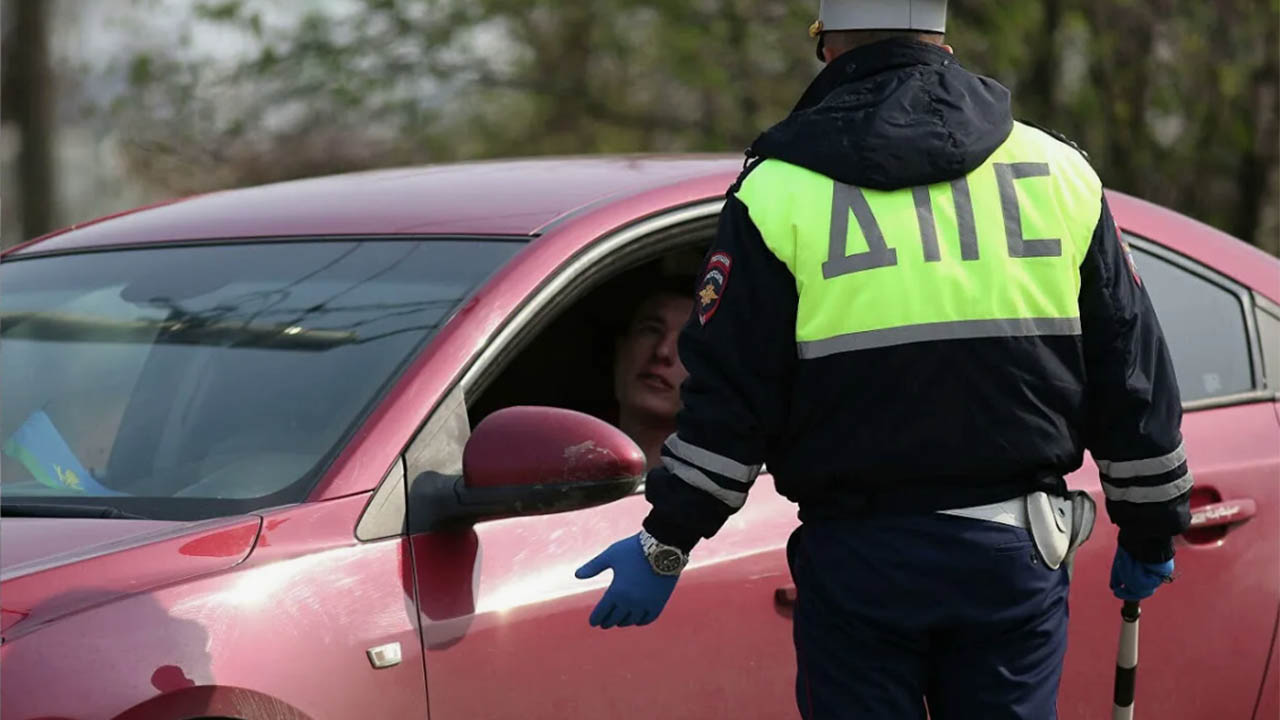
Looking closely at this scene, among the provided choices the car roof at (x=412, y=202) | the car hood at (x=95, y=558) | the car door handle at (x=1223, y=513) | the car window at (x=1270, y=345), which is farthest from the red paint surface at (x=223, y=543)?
the car window at (x=1270, y=345)

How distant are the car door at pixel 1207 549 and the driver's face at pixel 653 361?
84 centimetres

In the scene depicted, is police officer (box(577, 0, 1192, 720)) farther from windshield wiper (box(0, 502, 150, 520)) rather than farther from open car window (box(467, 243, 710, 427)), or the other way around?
open car window (box(467, 243, 710, 427))

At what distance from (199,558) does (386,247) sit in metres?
0.88

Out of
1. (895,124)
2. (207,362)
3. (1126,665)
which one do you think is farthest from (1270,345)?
(207,362)

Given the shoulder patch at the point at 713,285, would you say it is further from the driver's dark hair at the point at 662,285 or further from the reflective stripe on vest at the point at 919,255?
the driver's dark hair at the point at 662,285

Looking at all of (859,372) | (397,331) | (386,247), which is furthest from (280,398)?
(859,372)

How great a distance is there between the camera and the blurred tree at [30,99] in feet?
52.5

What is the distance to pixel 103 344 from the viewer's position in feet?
10.8

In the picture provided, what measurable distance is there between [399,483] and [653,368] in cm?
123

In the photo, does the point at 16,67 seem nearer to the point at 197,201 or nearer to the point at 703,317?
the point at 197,201

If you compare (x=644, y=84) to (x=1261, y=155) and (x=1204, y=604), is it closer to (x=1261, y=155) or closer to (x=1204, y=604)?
(x=1261, y=155)

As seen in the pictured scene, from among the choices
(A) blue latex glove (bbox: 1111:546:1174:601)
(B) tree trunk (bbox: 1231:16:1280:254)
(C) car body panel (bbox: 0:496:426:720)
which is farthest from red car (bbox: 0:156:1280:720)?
(B) tree trunk (bbox: 1231:16:1280:254)

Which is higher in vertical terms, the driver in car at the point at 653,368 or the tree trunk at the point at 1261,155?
the driver in car at the point at 653,368

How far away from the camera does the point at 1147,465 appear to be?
2.67m
